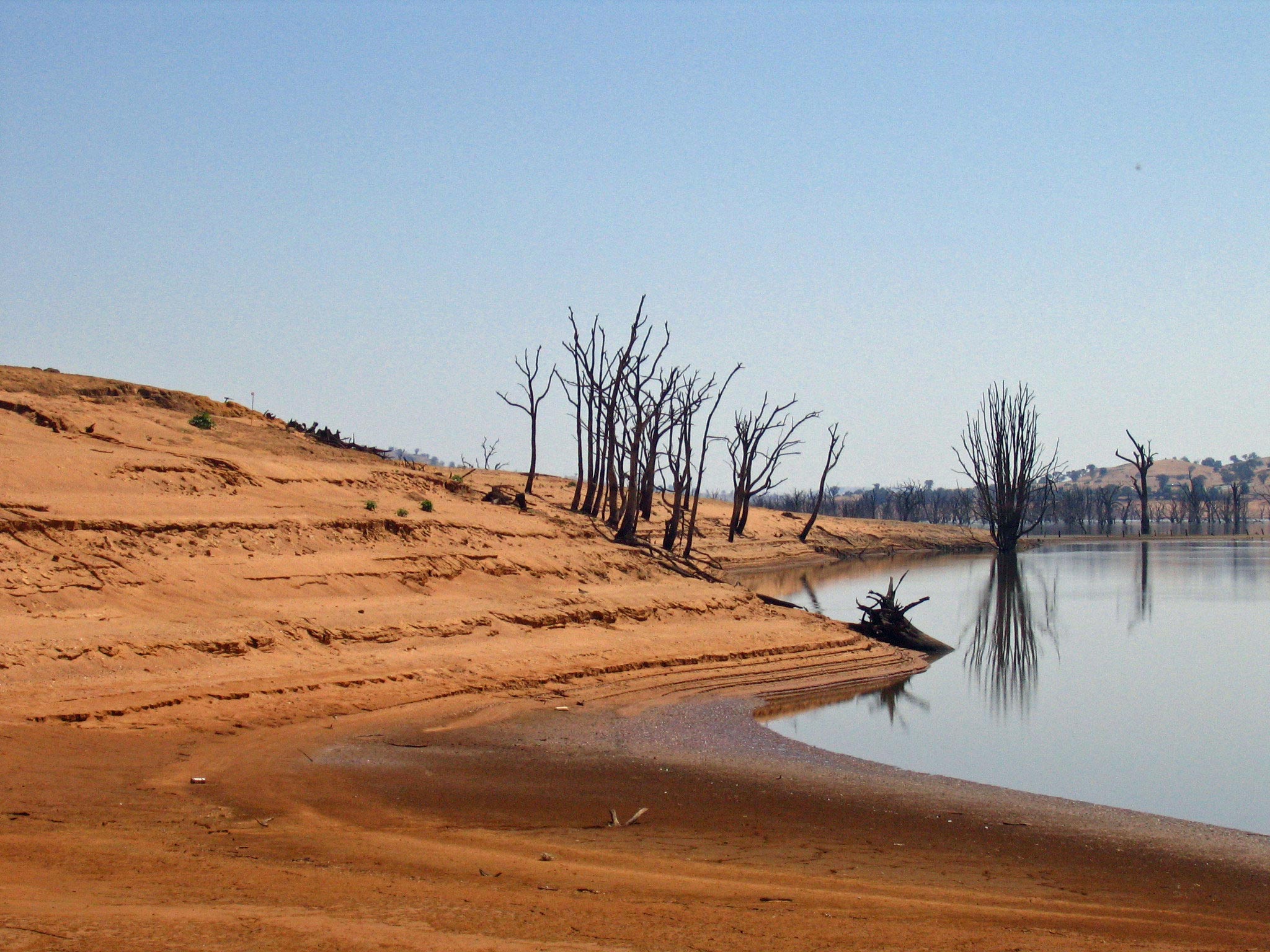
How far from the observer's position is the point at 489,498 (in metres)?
22.0

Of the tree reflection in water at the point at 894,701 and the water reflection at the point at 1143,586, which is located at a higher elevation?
the water reflection at the point at 1143,586

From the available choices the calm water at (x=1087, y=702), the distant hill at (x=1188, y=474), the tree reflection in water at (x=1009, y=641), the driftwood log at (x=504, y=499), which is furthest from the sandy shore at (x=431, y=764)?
the distant hill at (x=1188, y=474)

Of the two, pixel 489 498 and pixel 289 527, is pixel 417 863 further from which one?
pixel 489 498

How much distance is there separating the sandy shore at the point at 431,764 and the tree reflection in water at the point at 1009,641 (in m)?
1.42

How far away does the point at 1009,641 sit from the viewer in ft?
69.1

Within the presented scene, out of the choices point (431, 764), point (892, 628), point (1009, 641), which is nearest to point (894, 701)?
point (892, 628)

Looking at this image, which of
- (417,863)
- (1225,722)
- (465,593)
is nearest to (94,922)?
(417,863)

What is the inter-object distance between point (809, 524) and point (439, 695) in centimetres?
3866

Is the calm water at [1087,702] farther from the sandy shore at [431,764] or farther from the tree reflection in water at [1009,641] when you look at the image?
the sandy shore at [431,764]

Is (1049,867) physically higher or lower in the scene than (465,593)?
lower

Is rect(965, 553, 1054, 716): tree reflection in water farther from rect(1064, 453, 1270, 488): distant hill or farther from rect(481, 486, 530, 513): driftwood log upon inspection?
rect(1064, 453, 1270, 488): distant hill

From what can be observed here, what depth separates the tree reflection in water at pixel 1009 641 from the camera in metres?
15.3

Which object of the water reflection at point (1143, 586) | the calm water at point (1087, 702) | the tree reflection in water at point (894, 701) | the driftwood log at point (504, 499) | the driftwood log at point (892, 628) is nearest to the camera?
the calm water at point (1087, 702)

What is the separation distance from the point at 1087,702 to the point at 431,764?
32.6 feet
